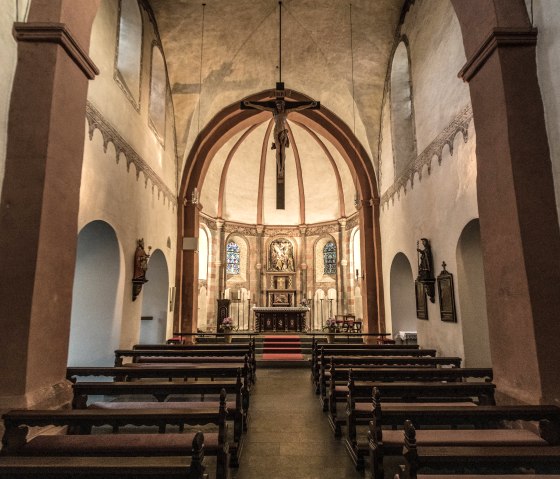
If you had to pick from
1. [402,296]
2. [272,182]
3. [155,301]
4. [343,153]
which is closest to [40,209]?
[155,301]

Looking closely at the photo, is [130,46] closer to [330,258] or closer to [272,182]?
[272,182]

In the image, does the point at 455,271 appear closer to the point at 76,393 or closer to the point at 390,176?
the point at 390,176

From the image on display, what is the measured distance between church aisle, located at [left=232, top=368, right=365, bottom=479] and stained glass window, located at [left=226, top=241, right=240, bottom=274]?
44.0 feet

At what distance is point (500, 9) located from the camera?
477 centimetres

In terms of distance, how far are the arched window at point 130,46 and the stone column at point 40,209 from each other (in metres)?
4.40

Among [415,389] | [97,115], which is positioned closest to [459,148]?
[415,389]

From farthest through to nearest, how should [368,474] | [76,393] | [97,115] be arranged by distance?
[97,115]
[76,393]
[368,474]

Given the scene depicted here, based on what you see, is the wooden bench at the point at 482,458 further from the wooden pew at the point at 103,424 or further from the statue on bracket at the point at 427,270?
the statue on bracket at the point at 427,270

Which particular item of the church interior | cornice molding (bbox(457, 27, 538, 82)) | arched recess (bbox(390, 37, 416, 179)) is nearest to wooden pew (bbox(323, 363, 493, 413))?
the church interior

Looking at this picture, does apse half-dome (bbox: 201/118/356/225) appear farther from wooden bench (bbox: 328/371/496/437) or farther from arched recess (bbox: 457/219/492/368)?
wooden bench (bbox: 328/371/496/437)

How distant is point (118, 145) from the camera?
26.5 feet

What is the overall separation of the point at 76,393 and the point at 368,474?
11.0ft

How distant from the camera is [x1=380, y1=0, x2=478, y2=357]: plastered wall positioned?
24.4 ft

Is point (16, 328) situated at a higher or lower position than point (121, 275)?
lower
